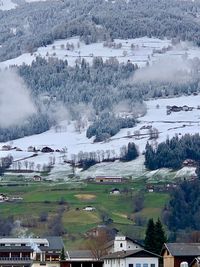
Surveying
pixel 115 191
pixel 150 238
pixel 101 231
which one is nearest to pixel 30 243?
pixel 150 238

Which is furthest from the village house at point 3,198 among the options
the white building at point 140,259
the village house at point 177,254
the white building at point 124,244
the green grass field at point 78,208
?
the white building at point 140,259

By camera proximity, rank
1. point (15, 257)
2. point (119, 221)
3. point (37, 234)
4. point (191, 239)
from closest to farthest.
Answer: point (15, 257) → point (191, 239) → point (37, 234) → point (119, 221)

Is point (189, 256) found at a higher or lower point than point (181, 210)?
higher

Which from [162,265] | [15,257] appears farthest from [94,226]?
[162,265]

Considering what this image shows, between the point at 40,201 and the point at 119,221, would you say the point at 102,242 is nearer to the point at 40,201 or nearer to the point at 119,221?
the point at 119,221

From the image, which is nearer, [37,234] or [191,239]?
[191,239]

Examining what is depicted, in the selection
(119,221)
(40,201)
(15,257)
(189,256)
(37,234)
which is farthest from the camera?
(40,201)

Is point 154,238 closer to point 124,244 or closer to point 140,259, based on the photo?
point 124,244

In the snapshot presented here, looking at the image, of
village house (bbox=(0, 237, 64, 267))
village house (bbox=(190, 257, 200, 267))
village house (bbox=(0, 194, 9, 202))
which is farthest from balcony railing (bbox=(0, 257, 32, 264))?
village house (bbox=(0, 194, 9, 202))

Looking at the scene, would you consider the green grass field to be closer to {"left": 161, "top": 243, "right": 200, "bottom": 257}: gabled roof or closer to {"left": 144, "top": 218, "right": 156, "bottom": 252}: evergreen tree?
{"left": 144, "top": 218, "right": 156, "bottom": 252}: evergreen tree
